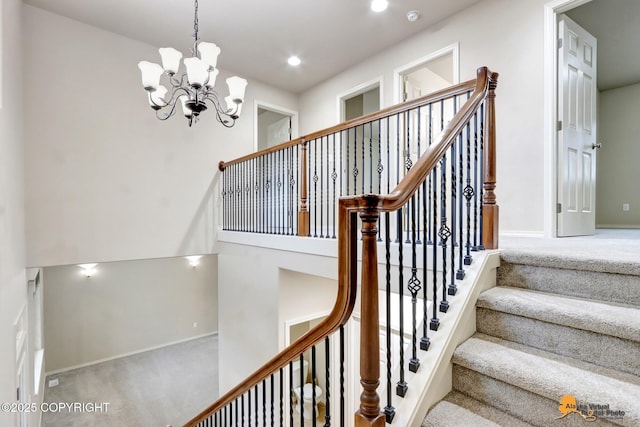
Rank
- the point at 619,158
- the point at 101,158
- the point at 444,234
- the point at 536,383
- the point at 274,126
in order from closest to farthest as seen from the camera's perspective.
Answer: the point at 536,383
the point at 444,234
the point at 101,158
the point at 619,158
the point at 274,126

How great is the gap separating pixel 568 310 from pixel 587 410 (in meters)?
0.44

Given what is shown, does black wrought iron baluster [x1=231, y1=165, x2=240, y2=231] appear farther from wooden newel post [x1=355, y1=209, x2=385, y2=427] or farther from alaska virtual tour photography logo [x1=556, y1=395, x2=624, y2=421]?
alaska virtual tour photography logo [x1=556, y1=395, x2=624, y2=421]

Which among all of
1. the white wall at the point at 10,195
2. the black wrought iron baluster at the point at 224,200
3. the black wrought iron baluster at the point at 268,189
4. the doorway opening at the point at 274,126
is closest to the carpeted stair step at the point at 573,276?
the black wrought iron baluster at the point at 268,189

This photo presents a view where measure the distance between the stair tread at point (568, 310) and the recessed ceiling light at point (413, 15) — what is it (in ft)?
11.1

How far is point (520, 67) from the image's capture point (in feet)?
10.9

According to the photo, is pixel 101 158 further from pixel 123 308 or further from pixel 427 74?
pixel 123 308

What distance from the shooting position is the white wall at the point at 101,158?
3672 mm

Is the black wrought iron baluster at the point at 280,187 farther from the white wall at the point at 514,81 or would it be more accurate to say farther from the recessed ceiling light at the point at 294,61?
the white wall at the point at 514,81

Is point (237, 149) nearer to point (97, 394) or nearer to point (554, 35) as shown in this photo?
point (554, 35)

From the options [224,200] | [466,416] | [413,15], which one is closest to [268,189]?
[224,200]

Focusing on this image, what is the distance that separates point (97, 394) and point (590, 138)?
351 inches

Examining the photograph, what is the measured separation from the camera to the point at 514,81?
3.36 metres

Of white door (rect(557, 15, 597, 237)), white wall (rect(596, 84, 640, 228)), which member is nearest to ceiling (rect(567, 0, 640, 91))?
white wall (rect(596, 84, 640, 228))

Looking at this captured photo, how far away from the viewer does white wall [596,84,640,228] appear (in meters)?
5.63
